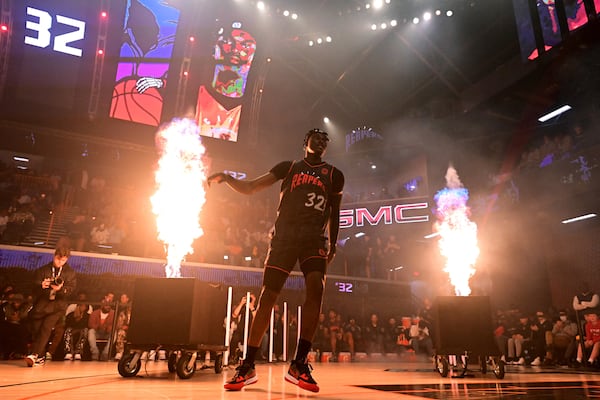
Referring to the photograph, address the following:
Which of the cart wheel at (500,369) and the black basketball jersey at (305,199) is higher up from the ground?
the black basketball jersey at (305,199)

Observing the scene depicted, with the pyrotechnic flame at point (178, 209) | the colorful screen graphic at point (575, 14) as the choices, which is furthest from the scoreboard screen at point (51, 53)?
the colorful screen graphic at point (575, 14)

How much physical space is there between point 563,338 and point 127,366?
11.1 metres

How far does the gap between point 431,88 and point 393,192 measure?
6715 millimetres

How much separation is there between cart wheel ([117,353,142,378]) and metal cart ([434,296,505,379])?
3.74 metres

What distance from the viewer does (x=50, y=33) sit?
17812 mm

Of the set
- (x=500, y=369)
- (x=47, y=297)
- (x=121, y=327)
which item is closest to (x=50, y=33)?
(x=121, y=327)

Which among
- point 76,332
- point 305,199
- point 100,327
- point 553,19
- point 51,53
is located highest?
point 51,53

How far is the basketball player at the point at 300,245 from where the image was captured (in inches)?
124

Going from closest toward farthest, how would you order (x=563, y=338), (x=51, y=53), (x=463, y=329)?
(x=463, y=329)
(x=563, y=338)
(x=51, y=53)

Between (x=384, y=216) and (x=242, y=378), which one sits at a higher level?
(x=384, y=216)

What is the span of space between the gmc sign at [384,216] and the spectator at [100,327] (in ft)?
54.7

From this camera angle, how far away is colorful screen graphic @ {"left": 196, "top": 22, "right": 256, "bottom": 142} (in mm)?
20984

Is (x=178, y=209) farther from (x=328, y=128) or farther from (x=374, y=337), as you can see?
(x=328, y=128)

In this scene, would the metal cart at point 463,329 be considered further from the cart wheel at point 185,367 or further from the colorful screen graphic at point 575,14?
the colorful screen graphic at point 575,14
